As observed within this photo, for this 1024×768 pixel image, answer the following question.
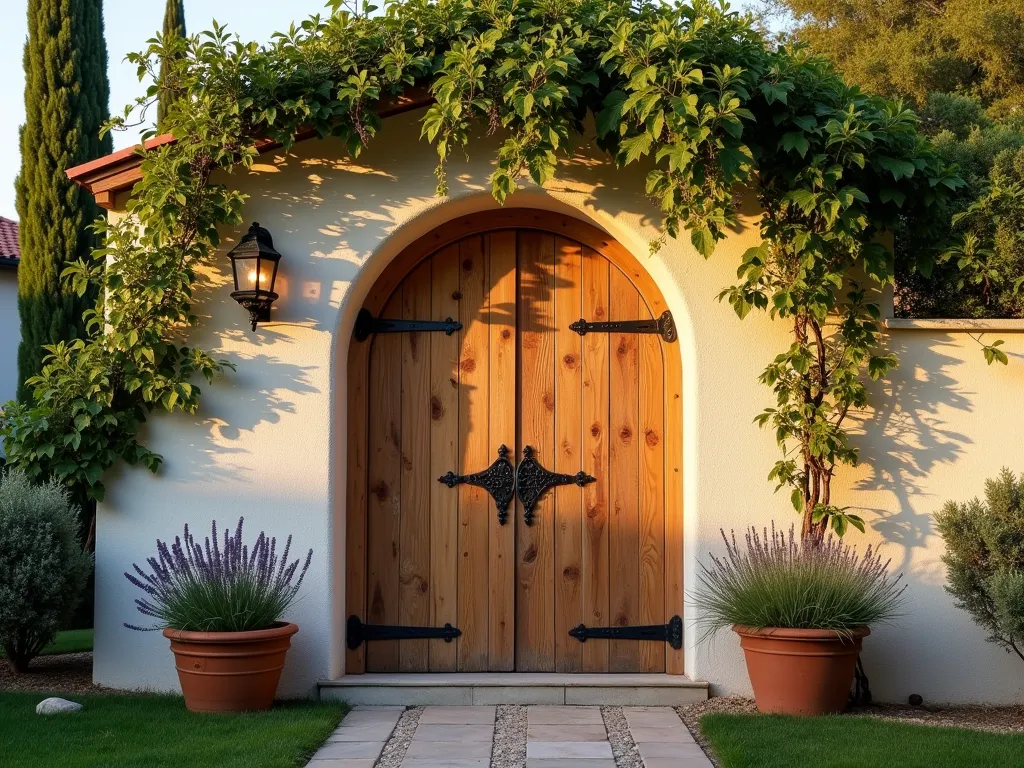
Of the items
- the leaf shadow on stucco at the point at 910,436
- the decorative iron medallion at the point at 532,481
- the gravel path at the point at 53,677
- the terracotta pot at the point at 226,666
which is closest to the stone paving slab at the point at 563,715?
the decorative iron medallion at the point at 532,481

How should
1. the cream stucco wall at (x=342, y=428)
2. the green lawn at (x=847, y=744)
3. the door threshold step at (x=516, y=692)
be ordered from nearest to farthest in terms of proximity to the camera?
the green lawn at (x=847, y=744) → the door threshold step at (x=516, y=692) → the cream stucco wall at (x=342, y=428)

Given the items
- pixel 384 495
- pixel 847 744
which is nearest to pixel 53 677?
pixel 384 495

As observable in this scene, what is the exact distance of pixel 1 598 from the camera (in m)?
4.61

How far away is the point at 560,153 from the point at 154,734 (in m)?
3.19

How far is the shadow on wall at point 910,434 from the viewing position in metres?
4.90

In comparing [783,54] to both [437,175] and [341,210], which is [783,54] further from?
[341,210]

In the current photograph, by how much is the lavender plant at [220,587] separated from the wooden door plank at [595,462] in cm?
143

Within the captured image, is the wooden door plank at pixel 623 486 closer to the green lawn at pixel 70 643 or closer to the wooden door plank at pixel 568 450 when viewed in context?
the wooden door plank at pixel 568 450

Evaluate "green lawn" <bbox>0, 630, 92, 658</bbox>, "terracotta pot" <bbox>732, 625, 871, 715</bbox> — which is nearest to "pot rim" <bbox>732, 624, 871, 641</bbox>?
"terracotta pot" <bbox>732, 625, 871, 715</bbox>

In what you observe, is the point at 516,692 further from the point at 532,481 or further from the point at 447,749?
the point at 532,481

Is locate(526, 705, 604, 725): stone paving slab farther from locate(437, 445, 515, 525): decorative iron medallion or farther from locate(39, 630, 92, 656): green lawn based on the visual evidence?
locate(39, 630, 92, 656): green lawn

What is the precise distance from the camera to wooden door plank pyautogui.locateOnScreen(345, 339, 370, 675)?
5164 millimetres

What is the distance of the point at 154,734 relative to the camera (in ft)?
13.2

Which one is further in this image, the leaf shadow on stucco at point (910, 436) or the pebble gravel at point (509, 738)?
the leaf shadow on stucco at point (910, 436)
